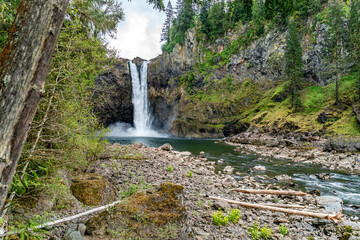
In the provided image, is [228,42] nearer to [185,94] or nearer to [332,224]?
[185,94]

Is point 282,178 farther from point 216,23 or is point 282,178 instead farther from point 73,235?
point 216,23

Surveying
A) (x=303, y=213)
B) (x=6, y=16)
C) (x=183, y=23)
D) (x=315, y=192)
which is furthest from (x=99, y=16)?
(x=183, y=23)

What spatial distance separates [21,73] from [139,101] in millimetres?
54318

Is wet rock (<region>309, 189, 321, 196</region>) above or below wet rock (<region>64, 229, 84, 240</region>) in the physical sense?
above

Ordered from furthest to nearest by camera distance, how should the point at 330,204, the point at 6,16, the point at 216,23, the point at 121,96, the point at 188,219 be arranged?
the point at 216,23, the point at 121,96, the point at 330,204, the point at 188,219, the point at 6,16

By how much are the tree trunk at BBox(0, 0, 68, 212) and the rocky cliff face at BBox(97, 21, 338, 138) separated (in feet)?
122

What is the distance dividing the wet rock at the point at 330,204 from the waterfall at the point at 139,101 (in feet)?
167

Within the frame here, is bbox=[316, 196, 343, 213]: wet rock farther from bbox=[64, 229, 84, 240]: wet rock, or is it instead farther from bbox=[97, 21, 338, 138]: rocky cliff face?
bbox=[97, 21, 338, 138]: rocky cliff face

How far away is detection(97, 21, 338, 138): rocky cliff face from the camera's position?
41219mm

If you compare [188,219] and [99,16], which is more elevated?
[99,16]

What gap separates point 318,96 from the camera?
30219mm

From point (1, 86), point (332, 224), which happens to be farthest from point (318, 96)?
point (1, 86)

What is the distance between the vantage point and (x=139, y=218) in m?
3.54

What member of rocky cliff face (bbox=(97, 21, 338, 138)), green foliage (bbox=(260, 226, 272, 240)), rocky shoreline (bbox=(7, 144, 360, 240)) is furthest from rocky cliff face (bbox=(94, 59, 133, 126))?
green foliage (bbox=(260, 226, 272, 240))
